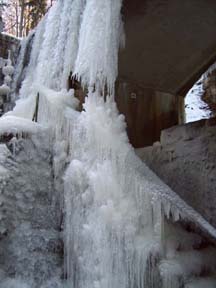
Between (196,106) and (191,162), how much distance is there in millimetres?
6422

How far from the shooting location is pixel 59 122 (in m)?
3.37

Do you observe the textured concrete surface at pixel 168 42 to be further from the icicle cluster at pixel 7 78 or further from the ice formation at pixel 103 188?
the icicle cluster at pixel 7 78

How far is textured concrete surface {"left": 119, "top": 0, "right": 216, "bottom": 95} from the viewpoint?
10.3ft

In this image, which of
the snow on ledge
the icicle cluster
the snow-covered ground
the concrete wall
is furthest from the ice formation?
the snow-covered ground

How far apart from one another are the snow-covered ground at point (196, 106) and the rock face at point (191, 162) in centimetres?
553

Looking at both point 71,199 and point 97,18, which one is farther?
point 71,199

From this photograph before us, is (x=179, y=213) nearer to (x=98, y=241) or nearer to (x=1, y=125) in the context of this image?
(x=98, y=241)

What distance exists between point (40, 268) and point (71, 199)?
0.64 meters

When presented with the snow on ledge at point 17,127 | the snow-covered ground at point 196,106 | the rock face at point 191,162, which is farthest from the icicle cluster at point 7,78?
the snow-covered ground at point 196,106

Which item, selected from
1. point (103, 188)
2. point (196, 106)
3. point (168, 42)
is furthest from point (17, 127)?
point (196, 106)

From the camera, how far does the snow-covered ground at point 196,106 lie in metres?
8.98

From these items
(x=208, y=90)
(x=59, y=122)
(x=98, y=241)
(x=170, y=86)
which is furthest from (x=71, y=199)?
(x=208, y=90)

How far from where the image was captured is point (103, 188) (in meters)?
2.77

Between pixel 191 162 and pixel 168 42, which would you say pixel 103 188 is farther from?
pixel 168 42
